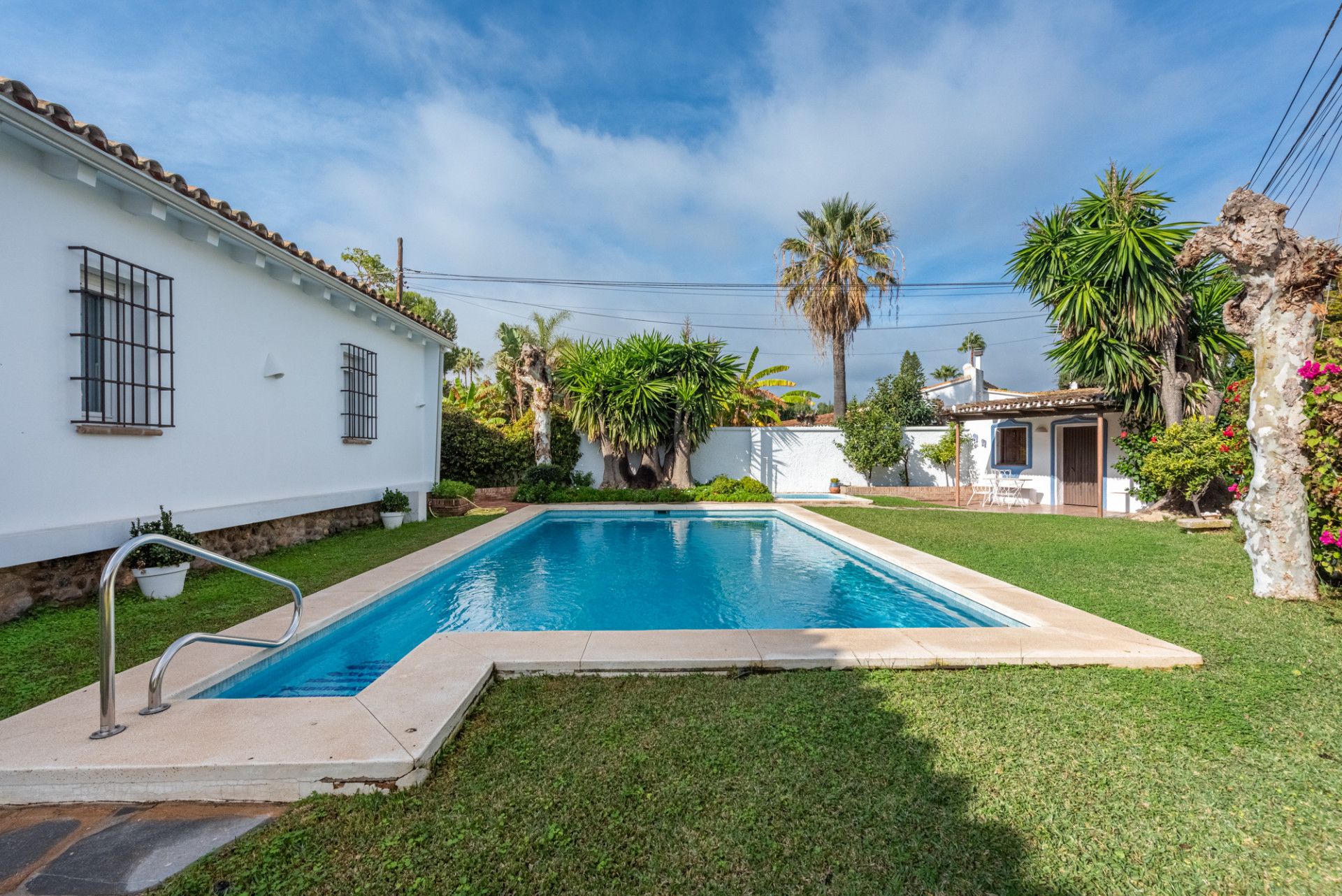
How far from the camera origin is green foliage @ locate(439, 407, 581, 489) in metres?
15.1

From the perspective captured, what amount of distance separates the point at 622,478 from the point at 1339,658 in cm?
1393

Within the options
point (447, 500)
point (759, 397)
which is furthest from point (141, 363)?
point (759, 397)

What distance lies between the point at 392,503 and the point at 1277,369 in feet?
40.3

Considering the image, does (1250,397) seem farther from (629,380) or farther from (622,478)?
(622,478)

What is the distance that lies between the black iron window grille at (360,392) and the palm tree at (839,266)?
13.4 meters

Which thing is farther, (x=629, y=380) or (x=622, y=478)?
(x=622, y=478)

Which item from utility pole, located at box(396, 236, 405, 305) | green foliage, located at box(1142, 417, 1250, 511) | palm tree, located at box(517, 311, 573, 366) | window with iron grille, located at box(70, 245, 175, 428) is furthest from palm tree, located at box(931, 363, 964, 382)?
window with iron grille, located at box(70, 245, 175, 428)

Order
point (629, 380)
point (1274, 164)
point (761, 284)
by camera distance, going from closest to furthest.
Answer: point (1274, 164) < point (629, 380) < point (761, 284)

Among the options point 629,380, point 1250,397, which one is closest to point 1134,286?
point 1250,397

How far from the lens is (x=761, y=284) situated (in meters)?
25.0

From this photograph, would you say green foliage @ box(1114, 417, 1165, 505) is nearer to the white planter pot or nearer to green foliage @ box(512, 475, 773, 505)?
green foliage @ box(512, 475, 773, 505)

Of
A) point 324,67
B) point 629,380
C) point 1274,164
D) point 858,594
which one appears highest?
point 324,67

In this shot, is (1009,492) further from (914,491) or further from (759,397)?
(759,397)

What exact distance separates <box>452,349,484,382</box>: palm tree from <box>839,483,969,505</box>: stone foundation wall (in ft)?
75.3
